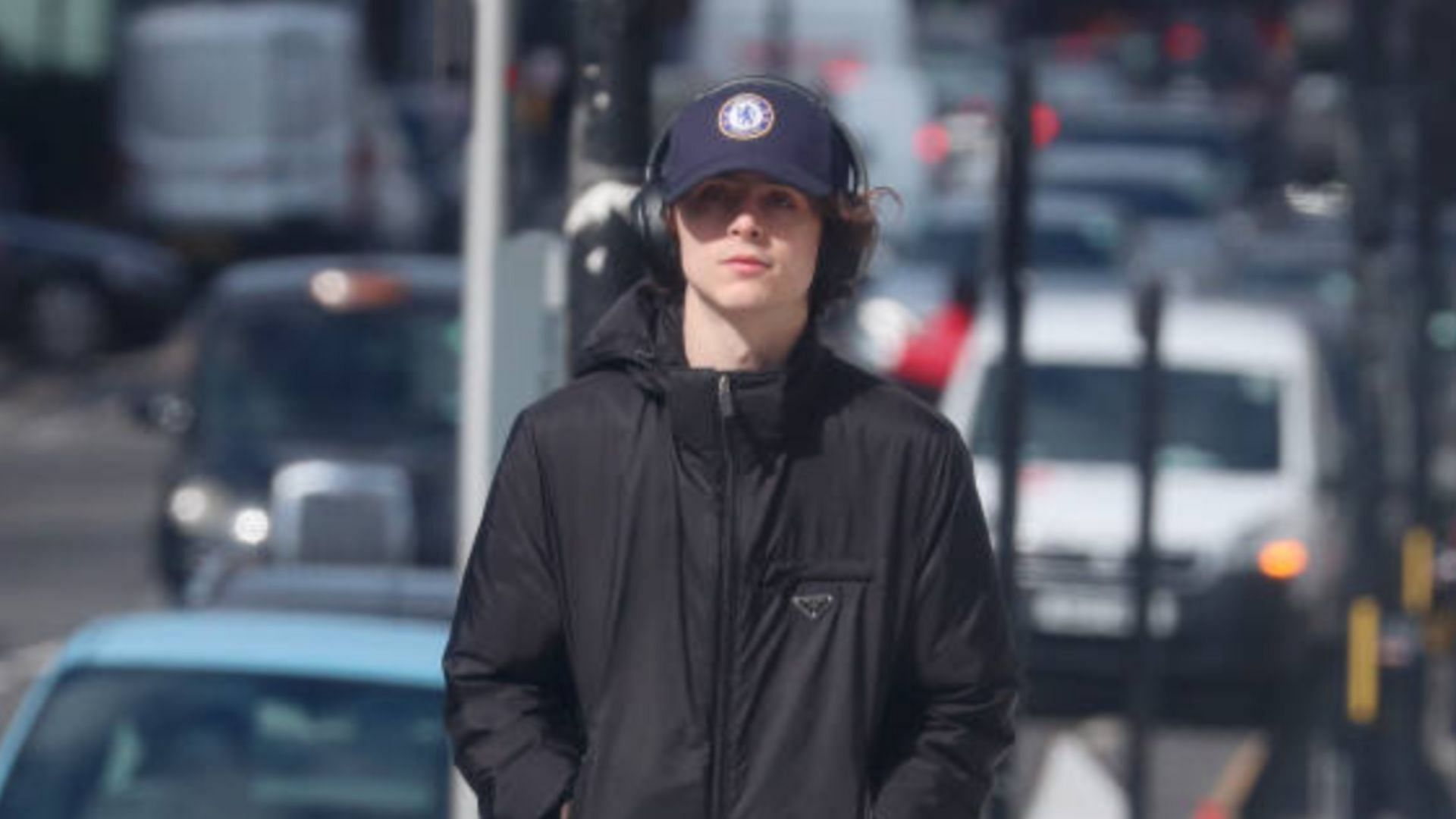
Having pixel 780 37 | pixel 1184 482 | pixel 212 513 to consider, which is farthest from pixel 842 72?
pixel 780 37

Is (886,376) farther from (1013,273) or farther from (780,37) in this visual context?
(780,37)

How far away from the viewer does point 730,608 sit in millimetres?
4027

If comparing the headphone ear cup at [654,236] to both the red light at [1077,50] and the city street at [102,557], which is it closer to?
the city street at [102,557]

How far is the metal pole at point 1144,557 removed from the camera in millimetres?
9367

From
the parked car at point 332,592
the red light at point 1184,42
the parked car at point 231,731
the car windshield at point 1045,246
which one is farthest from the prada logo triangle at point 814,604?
the red light at point 1184,42

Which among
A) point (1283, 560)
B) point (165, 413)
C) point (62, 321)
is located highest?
point (165, 413)

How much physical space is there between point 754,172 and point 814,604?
473mm

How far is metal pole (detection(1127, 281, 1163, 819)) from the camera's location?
9.37 metres

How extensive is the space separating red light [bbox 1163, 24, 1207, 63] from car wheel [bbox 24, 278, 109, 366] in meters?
19.8

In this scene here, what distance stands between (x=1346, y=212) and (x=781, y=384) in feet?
24.5

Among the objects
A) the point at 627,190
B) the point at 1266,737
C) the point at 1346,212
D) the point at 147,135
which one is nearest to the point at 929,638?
the point at 627,190

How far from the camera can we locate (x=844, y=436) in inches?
162

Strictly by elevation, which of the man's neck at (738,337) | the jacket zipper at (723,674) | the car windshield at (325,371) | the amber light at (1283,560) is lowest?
the amber light at (1283,560)

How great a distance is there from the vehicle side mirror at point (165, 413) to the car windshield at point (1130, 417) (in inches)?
131
